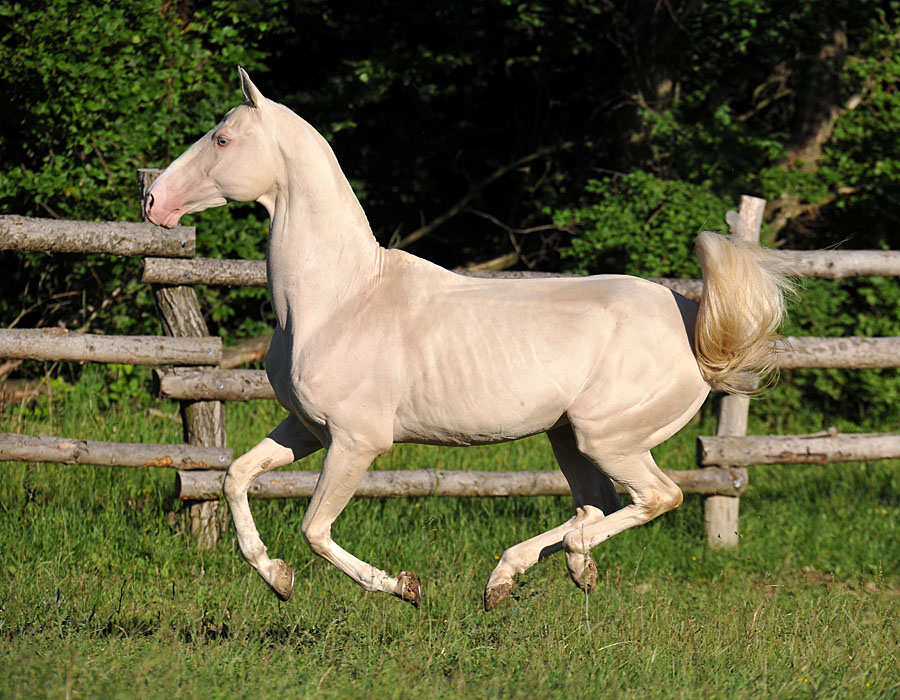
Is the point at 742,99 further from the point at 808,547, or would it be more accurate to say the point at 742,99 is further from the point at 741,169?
the point at 808,547

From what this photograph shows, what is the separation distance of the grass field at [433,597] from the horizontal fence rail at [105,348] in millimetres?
899

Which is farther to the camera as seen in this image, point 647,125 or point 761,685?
point 647,125

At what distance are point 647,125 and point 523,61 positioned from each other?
1.58m

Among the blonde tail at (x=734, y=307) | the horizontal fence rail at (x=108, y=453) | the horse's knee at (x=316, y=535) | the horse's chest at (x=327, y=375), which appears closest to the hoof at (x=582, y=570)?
the blonde tail at (x=734, y=307)

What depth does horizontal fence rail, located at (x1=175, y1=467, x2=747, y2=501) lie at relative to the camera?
6039 millimetres

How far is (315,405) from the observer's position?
3.99m

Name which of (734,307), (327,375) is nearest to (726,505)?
(734,307)

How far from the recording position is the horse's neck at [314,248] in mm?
4133

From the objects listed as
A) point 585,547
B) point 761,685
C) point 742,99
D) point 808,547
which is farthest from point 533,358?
point 742,99

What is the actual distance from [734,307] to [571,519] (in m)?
1.19

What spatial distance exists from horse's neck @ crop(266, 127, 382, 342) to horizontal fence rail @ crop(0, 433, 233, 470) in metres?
2.14

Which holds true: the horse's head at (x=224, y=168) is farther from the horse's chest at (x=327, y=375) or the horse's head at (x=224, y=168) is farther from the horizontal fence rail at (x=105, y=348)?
the horizontal fence rail at (x=105, y=348)

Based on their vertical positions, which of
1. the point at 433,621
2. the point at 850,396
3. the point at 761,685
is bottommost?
the point at 850,396

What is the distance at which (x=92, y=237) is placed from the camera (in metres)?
5.95
